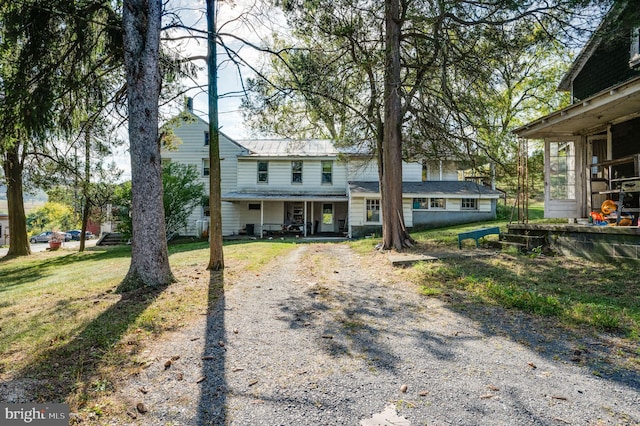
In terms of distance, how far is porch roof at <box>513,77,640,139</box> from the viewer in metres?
6.73

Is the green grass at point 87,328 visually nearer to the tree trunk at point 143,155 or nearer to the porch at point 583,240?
the tree trunk at point 143,155

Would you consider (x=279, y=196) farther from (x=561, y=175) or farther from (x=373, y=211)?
(x=561, y=175)

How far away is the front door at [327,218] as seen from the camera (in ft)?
76.4

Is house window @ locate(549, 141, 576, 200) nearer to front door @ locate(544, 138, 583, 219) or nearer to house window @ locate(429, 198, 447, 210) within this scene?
front door @ locate(544, 138, 583, 219)

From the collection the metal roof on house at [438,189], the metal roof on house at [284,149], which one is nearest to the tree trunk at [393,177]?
the metal roof on house at [438,189]

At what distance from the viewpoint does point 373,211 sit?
20.8m

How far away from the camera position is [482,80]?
9.38 m

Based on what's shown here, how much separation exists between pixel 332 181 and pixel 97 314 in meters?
18.3

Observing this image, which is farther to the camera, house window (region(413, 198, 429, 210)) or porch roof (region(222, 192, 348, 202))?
house window (region(413, 198, 429, 210))

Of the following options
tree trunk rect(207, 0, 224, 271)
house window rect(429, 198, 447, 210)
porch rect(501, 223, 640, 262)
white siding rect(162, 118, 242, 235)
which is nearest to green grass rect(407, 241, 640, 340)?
porch rect(501, 223, 640, 262)

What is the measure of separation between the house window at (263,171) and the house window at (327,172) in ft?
11.6

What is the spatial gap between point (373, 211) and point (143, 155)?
52.3ft

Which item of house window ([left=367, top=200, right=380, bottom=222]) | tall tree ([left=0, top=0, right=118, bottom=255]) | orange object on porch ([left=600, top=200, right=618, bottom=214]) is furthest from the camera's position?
house window ([left=367, top=200, right=380, bottom=222])

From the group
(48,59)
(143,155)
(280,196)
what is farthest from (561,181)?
(280,196)
